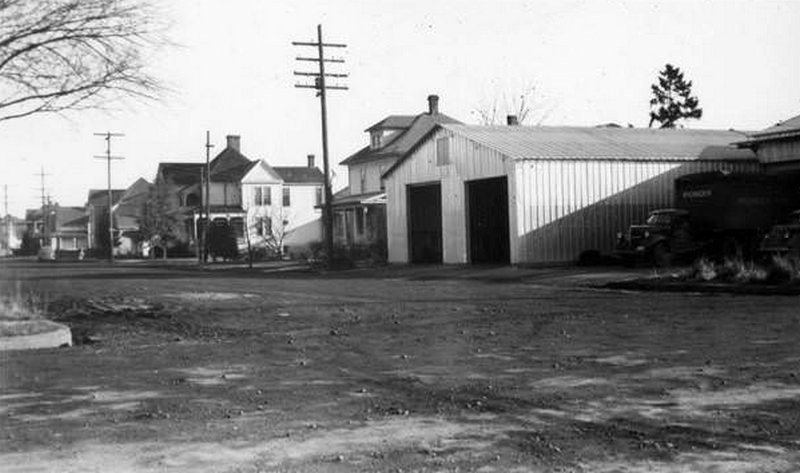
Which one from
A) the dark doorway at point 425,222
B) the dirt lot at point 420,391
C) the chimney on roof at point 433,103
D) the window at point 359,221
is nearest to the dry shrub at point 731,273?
the dirt lot at point 420,391

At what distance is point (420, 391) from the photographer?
8203 millimetres

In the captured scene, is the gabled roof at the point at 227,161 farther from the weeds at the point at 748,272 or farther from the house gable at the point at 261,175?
the weeds at the point at 748,272

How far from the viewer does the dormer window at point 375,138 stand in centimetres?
6712

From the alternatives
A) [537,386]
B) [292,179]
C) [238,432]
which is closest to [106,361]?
[238,432]

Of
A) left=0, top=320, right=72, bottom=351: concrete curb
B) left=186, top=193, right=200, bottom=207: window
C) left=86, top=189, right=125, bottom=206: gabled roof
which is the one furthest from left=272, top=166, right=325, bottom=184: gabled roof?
left=0, top=320, right=72, bottom=351: concrete curb

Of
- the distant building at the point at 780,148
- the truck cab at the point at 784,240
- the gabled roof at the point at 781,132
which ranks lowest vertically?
the truck cab at the point at 784,240

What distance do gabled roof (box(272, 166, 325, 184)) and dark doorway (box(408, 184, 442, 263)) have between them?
4102cm

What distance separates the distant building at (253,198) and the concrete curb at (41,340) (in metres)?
58.7

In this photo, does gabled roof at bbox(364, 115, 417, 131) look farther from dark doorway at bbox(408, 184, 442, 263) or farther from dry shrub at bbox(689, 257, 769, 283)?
dry shrub at bbox(689, 257, 769, 283)

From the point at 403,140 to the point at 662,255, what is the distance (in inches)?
1440

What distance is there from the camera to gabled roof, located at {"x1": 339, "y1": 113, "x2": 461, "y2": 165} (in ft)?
205

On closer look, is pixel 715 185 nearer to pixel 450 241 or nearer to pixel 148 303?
pixel 450 241

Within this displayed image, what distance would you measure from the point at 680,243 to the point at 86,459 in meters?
25.4

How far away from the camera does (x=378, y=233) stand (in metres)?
46.0
